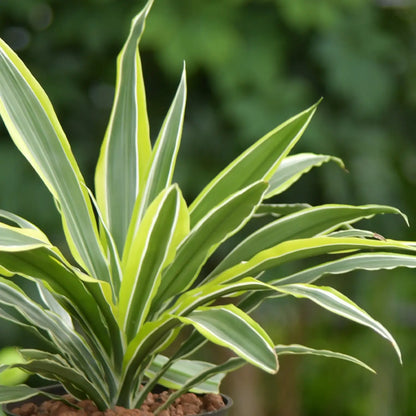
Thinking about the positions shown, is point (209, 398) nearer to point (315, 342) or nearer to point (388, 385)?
point (388, 385)

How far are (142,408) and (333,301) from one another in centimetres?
27

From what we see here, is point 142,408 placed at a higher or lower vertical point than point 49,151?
lower

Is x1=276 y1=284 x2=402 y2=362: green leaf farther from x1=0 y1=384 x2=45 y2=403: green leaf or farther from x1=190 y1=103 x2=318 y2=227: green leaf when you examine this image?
x1=0 y1=384 x2=45 y2=403: green leaf

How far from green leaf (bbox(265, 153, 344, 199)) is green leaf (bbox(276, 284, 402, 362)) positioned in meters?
0.22

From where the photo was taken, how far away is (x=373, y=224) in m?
2.67

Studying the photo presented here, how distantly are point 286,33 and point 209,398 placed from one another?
74.1 inches

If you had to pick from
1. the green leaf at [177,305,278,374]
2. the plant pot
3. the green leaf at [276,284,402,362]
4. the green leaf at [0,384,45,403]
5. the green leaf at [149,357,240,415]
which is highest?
the green leaf at [276,284,402,362]

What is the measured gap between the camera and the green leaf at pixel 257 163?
0.84 m

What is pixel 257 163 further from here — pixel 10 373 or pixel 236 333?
pixel 10 373

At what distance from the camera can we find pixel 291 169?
0.95 meters

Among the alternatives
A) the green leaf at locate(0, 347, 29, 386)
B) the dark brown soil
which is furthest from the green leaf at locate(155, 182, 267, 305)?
the green leaf at locate(0, 347, 29, 386)

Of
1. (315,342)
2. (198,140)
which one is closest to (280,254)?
(198,140)

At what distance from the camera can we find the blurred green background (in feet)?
7.73

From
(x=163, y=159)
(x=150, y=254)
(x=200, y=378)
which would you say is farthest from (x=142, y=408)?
(x=163, y=159)
